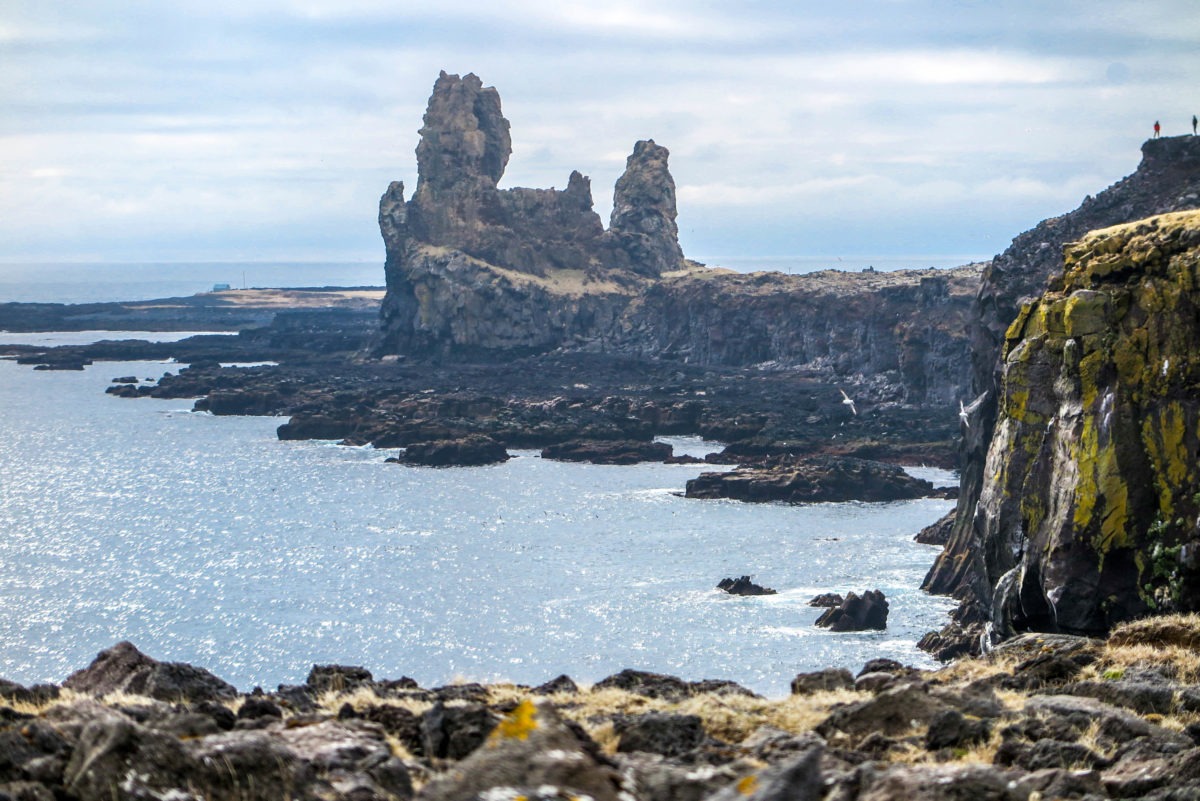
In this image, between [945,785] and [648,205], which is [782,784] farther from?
[648,205]

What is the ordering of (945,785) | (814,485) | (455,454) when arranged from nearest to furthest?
(945,785), (814,485), (455,454)

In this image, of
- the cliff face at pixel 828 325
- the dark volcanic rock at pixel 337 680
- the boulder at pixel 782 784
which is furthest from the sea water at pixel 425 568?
the cliff face at pixel 828 325

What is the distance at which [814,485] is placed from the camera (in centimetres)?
8562

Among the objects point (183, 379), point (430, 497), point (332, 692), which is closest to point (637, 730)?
point (332, 692)

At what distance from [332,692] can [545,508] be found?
211ft

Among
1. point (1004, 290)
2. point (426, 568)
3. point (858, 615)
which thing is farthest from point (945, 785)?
point (426, 568)

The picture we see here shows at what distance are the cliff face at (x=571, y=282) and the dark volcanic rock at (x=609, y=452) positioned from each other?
139 ft

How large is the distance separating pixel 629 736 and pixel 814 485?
7320 centimetres

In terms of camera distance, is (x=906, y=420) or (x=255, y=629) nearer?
(x=255, y=629)

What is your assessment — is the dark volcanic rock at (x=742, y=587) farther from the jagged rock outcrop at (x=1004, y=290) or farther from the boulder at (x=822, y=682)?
the boulder at (x=822, y=682)

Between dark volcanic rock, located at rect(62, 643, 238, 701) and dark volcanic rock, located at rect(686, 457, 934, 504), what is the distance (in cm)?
6765

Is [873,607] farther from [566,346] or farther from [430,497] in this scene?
[566,346]

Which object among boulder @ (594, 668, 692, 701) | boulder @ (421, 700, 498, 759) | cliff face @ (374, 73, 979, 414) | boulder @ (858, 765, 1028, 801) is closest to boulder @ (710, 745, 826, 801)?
boulder @ (858, 765, 1028, 801)

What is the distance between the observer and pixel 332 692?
17.1m
